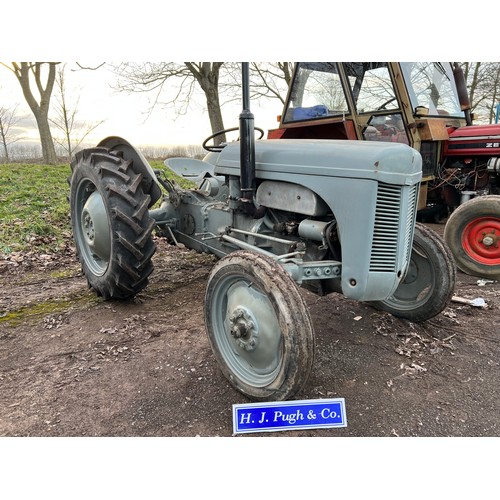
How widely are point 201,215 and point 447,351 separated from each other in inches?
83.4

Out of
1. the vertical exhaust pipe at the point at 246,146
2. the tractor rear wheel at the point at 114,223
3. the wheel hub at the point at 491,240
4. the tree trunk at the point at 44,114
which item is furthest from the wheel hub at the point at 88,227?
the tree trunk at the point at 44,114

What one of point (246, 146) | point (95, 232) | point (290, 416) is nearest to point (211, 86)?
point (95, 232)

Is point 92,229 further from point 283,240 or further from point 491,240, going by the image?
point 491,240

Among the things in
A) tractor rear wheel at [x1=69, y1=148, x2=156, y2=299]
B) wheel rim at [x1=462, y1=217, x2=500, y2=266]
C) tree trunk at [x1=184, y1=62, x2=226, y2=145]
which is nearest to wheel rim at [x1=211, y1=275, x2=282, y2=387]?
tractor rear wheel at [x1=69, y1=148, x2=156, y2=299]

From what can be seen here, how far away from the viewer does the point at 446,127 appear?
532 cm

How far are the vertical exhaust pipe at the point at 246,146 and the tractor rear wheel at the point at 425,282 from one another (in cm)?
120

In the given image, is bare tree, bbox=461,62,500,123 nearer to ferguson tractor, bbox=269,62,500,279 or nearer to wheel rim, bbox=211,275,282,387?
ferguson tractor, bbox=269,62,500,279

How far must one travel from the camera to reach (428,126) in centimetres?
480

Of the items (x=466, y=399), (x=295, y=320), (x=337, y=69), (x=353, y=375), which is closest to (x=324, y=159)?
(x=295, y=320)

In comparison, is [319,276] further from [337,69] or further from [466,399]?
[337,69]

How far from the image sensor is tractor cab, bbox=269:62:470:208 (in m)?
4.66

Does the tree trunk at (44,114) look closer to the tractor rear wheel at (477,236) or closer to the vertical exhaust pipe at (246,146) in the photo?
the vertical exhaust pipe at (246,146)

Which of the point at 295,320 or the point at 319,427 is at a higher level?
the point at 295,320

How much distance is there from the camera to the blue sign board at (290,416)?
1.91 meters
